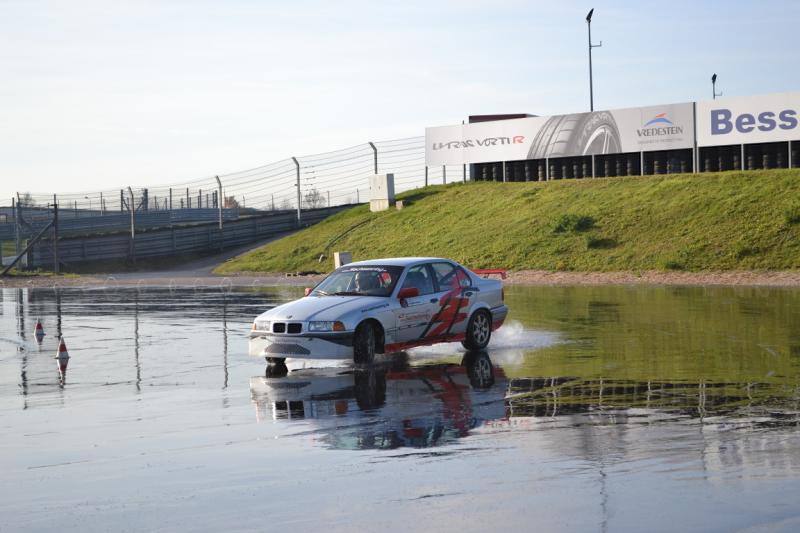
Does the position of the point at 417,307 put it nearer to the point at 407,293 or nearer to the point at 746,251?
the point at 407,293

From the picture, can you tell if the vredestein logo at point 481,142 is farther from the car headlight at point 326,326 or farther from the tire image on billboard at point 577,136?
the car headlight at point 326,326

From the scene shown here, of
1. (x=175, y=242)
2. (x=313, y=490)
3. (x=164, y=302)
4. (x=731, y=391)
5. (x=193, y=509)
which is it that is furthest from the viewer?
(x=175, y=242)

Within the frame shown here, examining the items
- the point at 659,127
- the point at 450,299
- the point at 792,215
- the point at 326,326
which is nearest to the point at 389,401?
the point at 326,326

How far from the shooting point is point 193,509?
7086mm

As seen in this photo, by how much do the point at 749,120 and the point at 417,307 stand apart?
99.1 feet

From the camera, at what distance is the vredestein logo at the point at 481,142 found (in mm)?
50312

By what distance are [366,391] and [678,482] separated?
17.7 feet

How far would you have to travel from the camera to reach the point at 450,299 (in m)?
16.3

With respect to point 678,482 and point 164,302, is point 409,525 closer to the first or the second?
point 678,482

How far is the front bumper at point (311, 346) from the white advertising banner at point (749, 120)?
31514 millimetres

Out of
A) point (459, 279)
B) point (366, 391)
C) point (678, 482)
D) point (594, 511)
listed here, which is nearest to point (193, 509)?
point (594, 511)

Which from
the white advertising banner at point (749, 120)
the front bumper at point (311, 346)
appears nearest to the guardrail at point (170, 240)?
the white advertising banner at point (749, 120)

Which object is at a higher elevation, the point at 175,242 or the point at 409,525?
the point at 175,242

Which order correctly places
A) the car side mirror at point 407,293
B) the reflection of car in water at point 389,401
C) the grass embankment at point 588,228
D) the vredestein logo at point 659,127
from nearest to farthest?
the reflection of car in water at point 389,401, the car side mirror at point 407,293, the grass embankment at point 588,228, the vredestein logo at point 659,127
